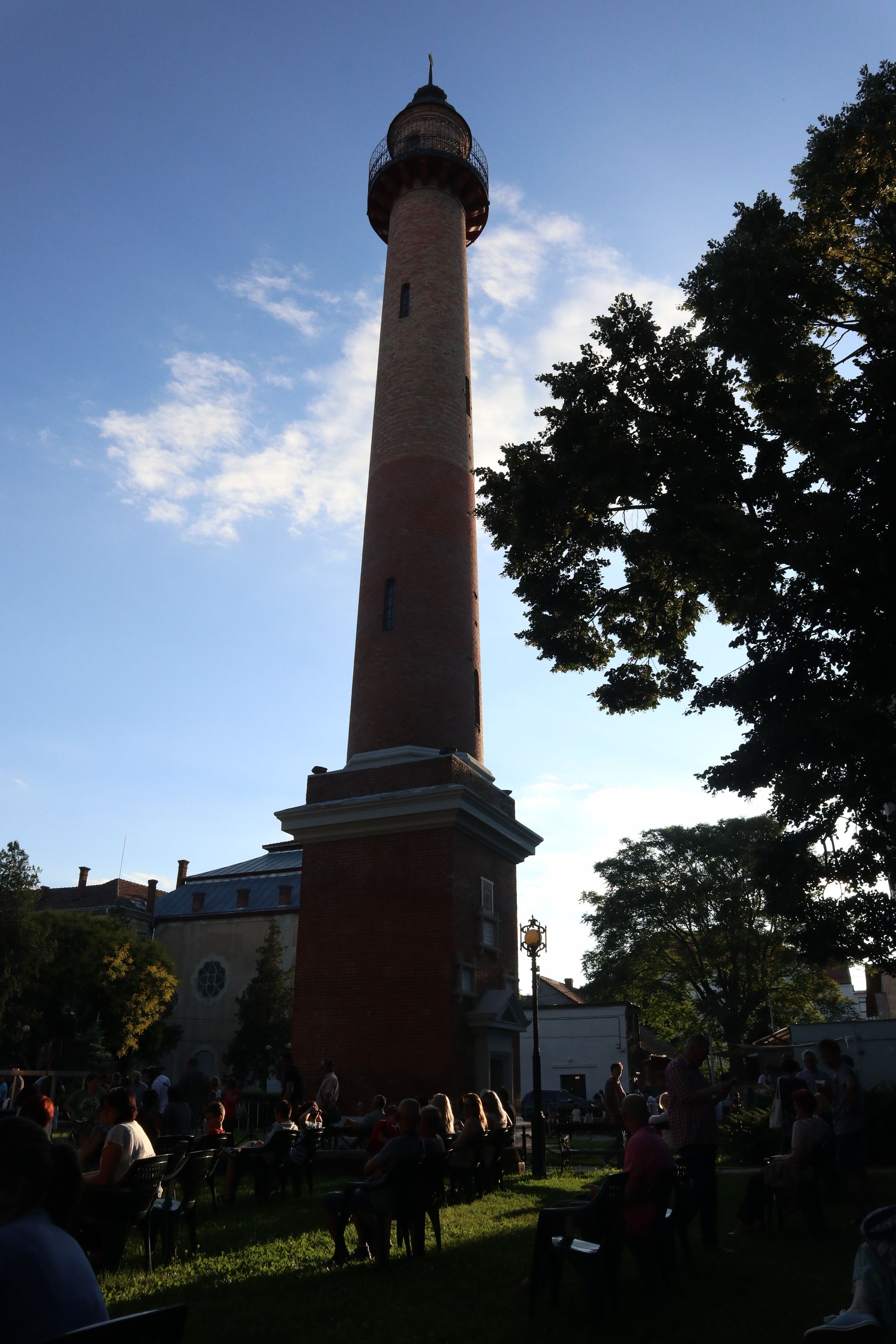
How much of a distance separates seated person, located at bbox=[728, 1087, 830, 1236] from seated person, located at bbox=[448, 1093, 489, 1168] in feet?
9.35

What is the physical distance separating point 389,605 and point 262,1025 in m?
27.9

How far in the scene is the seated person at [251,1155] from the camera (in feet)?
35.0

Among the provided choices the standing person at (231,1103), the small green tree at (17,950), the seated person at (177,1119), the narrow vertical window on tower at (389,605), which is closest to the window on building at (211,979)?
the small green tree at (17,950)

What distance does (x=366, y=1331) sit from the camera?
568 cm

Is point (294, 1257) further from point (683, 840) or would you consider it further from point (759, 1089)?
point (683, 840)

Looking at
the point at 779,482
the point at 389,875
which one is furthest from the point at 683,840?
the point at 779,482

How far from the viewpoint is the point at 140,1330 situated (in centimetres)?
271

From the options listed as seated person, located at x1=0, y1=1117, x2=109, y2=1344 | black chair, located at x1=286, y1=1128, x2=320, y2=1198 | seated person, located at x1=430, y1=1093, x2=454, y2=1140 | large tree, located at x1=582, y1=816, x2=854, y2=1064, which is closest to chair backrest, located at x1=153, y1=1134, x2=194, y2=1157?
black chair, located at x1=286, y1=1128, x2=320, y2=1198

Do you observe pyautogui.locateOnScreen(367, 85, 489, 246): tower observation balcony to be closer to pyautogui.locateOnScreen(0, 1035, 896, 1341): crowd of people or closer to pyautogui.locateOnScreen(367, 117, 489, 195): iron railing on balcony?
pyautogui.locateOnScreen(367, 117, 489, 195): iron railing on balcony

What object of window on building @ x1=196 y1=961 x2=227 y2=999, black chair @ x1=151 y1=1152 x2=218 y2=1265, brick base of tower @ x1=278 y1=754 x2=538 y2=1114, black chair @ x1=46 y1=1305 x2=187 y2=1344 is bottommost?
black chair @ x1=151 y1=1152 x2=218 y2=1265

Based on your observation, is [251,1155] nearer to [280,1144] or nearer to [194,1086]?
[280,1144]

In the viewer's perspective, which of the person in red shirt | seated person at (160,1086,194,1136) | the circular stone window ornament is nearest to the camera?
the person in red shirt

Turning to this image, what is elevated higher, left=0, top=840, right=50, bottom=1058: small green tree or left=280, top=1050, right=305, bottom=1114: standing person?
left=0, top=840, right=50, bottom=1058: small green tree

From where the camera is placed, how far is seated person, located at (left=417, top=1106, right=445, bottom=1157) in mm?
Answer: 8359
